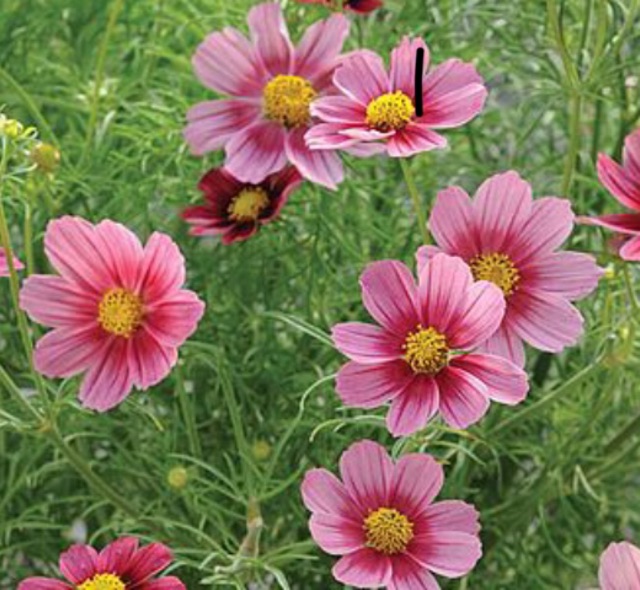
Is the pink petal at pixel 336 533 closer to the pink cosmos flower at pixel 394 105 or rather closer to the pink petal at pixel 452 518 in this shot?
the pink petal at pixel 452 518

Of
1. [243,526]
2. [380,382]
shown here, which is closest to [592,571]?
[243,526]

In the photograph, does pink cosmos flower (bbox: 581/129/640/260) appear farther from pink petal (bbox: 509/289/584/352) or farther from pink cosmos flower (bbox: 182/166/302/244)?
pink cosmos flower (bbox: 182/166/302/244)

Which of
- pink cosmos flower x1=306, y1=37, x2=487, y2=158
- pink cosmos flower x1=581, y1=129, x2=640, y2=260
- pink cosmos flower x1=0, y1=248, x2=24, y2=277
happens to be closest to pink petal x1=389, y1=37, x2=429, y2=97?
pink cosmos flower x1=306, y1=37, x2=487, y2=158

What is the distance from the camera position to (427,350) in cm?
72

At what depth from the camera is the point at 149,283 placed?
30.0 inches

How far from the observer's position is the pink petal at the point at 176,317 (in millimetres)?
734

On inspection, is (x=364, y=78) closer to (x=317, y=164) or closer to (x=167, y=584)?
(x=317, y=164)

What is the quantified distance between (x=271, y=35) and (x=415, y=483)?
0.97ft

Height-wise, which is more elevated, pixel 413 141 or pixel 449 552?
pixel 413 141

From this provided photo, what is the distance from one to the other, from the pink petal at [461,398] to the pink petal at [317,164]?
0.16 meters

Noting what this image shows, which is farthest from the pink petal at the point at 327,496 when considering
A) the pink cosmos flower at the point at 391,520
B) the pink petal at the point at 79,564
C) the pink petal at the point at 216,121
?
the pink petal at the point at 216,121

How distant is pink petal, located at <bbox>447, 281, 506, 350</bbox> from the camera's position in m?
0.69

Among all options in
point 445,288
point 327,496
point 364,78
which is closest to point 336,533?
point 327,496

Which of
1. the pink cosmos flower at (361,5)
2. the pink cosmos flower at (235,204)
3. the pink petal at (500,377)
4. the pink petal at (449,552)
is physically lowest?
the pink petal at (449,552)
